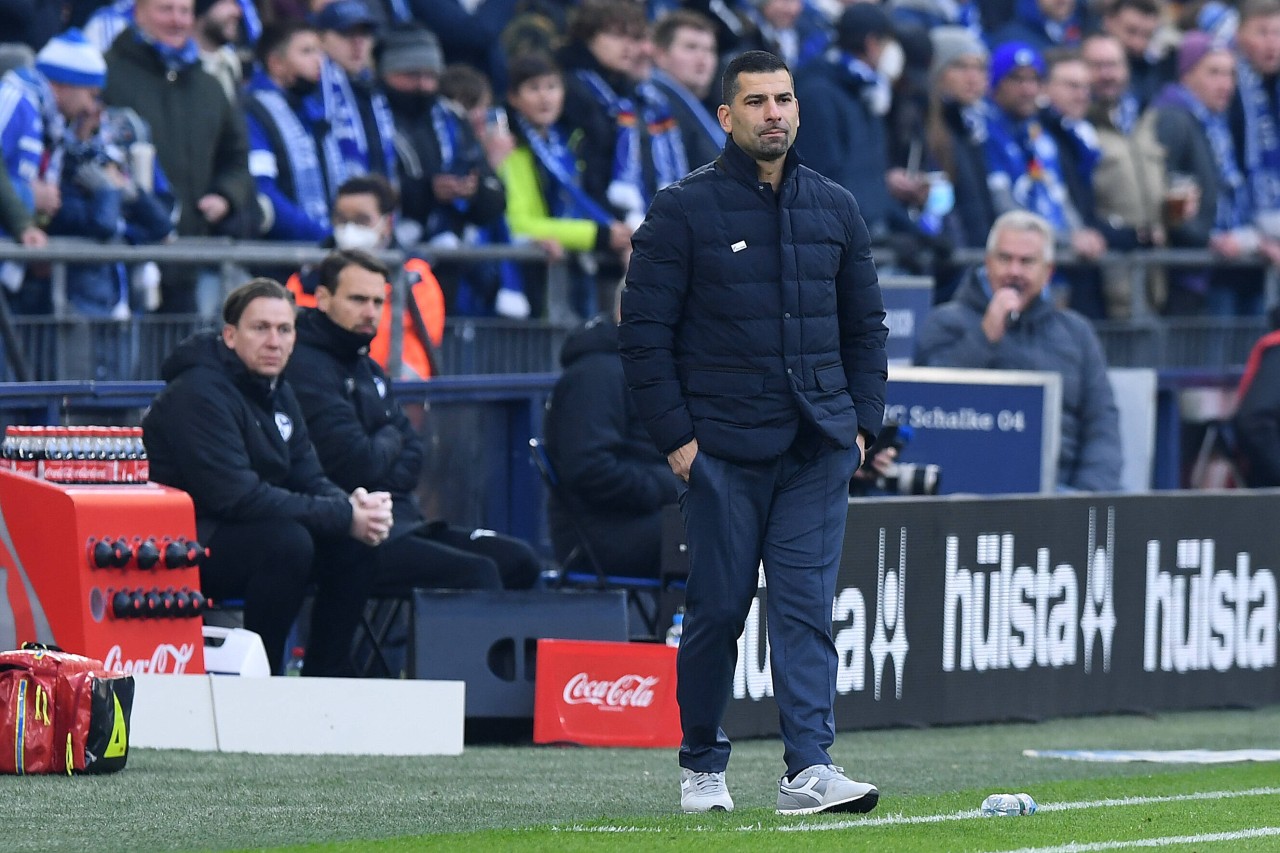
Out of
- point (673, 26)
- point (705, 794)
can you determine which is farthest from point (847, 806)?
point (673, 26)

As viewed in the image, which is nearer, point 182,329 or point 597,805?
point 597,805

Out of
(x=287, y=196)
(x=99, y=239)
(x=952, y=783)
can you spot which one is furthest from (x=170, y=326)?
(x=952, y=783)

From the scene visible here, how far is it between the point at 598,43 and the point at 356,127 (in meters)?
1.65

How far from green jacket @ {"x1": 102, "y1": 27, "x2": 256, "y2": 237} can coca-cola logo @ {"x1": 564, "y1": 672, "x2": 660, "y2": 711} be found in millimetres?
3508

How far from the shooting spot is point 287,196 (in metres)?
12.8

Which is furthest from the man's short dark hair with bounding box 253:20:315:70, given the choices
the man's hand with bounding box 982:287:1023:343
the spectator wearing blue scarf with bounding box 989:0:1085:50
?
the spectator wearing blue scarf with bounding box 989:0:1085:50

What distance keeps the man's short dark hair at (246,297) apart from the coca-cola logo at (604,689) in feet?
6.11

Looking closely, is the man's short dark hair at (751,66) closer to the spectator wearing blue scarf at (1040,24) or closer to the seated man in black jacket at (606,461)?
the seated man in black jacket at (606,461)

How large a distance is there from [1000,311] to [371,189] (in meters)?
3.02

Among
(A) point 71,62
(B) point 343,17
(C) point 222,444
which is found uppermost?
(B) point 343,17

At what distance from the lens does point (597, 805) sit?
7934 mm

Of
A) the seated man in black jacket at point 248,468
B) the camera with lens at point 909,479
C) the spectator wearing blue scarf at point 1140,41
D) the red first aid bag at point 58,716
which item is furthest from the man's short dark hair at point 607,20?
the red first aid bag at point 58,716

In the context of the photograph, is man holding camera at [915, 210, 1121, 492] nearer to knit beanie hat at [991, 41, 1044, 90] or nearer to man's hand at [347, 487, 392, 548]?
man's hand at [347, 487, 392, 548]

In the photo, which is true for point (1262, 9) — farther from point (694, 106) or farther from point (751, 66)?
point (751, 66)
